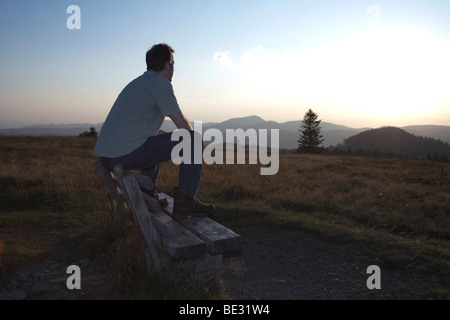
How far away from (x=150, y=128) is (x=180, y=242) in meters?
1.37

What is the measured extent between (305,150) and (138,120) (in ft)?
185

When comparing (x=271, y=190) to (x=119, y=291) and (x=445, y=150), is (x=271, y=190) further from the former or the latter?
(x=445, y=150)

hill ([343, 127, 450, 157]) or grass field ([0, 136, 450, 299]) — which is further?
hill ([343, 127, 450, 157])

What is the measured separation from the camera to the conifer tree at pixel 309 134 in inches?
2277

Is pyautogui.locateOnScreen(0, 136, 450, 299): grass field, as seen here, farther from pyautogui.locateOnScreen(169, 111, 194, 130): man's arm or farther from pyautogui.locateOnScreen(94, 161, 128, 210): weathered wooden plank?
pyautogui.locateOnScreen(169, 111, 194, 130): man's arm

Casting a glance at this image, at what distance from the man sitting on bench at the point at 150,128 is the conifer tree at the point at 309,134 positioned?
56002 millimetres

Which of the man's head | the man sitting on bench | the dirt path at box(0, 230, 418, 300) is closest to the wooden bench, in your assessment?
the man sitting on bench

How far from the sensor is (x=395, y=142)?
158 meters

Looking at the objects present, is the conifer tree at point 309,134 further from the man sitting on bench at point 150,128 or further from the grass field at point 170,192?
the man sitting on bench at point 150,128

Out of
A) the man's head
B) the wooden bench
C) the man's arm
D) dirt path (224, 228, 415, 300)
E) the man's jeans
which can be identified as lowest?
dirt path (224, 228, 415, 300)

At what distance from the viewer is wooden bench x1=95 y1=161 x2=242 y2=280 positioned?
106 inches

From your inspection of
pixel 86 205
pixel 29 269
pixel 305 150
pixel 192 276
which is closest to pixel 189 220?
pixel 192 276

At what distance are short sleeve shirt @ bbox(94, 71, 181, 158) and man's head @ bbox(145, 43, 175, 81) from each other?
5.0 inches

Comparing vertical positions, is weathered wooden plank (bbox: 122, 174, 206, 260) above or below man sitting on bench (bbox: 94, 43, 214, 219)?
below
